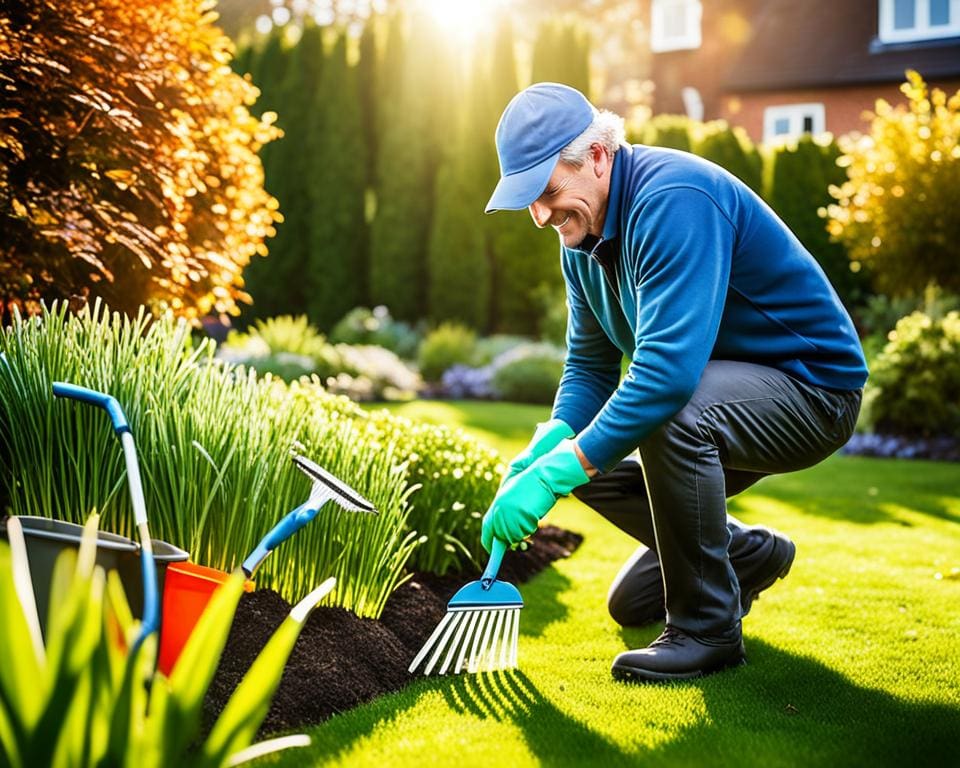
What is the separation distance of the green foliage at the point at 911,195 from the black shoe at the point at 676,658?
28.0 feet

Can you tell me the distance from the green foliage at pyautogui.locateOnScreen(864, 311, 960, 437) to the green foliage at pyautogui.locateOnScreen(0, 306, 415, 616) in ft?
20.8

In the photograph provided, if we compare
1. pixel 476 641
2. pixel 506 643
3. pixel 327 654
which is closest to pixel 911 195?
pixel 506 643

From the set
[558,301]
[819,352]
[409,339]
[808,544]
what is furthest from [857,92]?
[819,352]

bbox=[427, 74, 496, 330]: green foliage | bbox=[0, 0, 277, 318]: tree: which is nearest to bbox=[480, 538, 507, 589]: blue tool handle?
bbox=[0, 0, 277, 318]: tree

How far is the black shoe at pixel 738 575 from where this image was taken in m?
3.30

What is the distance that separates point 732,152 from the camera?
44.4 feet

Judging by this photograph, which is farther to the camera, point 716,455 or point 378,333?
point 378,333

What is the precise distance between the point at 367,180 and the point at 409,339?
9.12ft

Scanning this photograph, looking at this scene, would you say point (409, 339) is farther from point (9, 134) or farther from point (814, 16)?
point (814, 16)

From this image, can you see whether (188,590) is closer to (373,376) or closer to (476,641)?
(476,641)

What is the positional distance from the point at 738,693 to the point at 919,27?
62.7 ft

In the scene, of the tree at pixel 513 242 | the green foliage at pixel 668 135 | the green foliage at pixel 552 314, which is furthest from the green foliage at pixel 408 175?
the green foliage at pixel 668 135

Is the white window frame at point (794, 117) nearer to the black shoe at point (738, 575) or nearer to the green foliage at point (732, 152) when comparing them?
the green foliage at point (732, 152)

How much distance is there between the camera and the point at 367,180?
1429 centimetres
